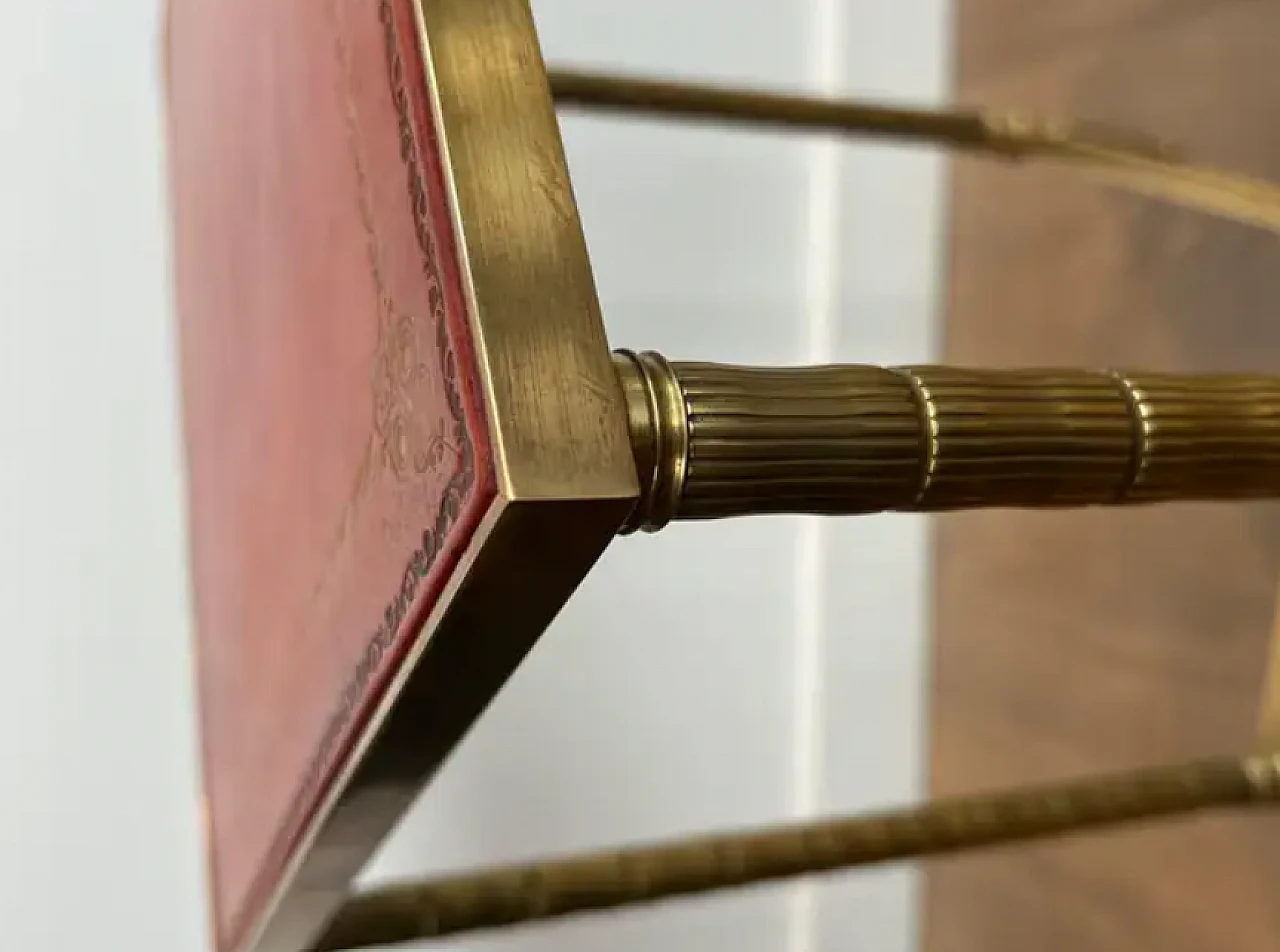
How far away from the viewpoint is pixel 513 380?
0.88 feet

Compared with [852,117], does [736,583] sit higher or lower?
lower

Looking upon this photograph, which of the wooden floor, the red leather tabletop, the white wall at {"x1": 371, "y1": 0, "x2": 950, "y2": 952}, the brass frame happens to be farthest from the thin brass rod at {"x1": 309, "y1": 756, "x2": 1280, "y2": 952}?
the white wall at {"x1": 371, "y1": 0, "x2": 950, "y2": 952}

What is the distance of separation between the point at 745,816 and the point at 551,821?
0.17 meters

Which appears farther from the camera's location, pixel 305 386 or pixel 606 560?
pixel 606 560

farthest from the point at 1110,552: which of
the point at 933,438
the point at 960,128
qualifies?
the point at 933,438

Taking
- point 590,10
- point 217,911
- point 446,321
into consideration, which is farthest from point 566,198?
point 590,10

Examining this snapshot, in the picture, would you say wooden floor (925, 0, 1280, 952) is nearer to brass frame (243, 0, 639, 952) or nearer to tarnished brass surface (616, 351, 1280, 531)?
tarnished brass surface (616, 351, 1280, 531)

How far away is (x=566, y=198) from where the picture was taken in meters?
0.30

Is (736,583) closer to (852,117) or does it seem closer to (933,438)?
(852,117)

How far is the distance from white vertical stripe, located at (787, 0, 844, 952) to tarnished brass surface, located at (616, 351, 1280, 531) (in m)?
0.62

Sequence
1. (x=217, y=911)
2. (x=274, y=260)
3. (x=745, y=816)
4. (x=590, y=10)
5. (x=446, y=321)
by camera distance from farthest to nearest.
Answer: (x=745, y=816) < (x=590, y=10) < (x=217, y=911) < (x=274, y=260) < (x=446, y=321)

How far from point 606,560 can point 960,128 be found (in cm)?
38

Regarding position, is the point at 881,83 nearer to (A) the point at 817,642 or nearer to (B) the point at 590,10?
(B) the point at 590,10

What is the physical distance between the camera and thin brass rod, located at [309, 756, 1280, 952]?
1.59 ft
